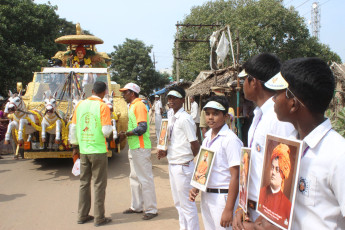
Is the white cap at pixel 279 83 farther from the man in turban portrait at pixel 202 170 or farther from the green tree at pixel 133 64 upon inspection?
the green tree at pixel 133 64

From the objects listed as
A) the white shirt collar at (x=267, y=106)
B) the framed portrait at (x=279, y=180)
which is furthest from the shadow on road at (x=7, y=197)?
the framed portrait at (x=279, y=180)

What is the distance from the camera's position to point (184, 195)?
340cm

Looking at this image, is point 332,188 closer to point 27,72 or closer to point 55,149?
point 55,149

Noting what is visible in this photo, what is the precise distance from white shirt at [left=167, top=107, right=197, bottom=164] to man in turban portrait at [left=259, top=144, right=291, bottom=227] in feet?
6.83

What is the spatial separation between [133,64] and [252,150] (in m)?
29.1

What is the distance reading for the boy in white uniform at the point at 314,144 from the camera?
3.90ft

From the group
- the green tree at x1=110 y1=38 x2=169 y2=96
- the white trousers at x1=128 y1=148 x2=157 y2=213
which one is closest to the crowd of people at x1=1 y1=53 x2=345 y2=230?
the white trousers at x1=128 y1=148 x2=157 y2=213

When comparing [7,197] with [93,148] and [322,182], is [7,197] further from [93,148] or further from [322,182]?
[322,182]

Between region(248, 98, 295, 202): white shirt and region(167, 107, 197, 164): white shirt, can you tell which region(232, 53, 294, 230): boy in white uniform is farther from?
region(167, 107, 197, 164): white shirt

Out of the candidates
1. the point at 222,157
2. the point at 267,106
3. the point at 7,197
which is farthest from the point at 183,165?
the point at 7,197

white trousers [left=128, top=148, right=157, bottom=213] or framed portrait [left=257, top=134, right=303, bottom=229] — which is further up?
framed portrait [left=257, top=134, right=303, bottom=229]

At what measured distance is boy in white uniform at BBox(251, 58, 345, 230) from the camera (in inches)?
46.8

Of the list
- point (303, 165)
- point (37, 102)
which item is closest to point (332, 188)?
point (303, 165)

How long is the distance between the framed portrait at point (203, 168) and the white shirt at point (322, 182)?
1.20 metres
